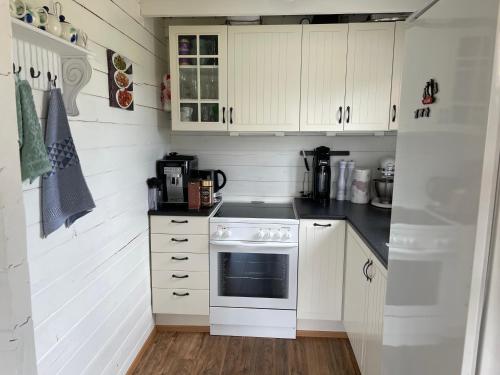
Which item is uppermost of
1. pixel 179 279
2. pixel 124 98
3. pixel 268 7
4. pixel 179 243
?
pixel 268 7

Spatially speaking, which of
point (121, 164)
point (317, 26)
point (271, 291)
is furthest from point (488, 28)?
point (271, 291)

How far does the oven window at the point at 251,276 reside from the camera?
2383mm

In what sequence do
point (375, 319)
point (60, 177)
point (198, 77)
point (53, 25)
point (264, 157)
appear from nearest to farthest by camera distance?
point (53, 25), point (60, 177), point (375, 319), point (198, 77), point (264, 157)

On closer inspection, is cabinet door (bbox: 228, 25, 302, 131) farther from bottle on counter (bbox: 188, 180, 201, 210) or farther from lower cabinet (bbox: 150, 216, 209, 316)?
lower cabinet (bbox: 150, 216, 209, 316)

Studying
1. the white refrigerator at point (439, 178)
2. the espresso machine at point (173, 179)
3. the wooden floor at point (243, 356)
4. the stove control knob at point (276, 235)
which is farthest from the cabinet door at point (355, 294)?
the espresso machine at point (173, 179)

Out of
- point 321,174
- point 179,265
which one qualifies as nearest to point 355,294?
point 321,174

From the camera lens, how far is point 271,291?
240cm

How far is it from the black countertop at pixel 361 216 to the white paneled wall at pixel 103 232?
1.16 m

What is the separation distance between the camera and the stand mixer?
8.34 ft

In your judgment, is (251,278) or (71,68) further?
(251,278)

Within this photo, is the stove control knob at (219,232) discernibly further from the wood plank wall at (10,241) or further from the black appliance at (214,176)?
the wood plank wall at (10,241)

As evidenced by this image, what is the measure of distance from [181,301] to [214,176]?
1.00m

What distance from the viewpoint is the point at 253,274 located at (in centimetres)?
240

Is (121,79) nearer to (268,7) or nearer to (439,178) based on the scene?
(268,7)
